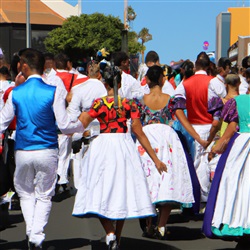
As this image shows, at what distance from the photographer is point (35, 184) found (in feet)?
24.4

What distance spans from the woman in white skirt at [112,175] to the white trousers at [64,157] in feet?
15.6

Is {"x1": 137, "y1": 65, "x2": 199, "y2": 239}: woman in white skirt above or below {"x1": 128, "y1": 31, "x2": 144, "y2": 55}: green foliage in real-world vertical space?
below

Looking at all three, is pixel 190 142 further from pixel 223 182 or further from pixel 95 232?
pixel 223 182

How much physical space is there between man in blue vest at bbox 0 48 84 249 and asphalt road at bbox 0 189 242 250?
66 cm

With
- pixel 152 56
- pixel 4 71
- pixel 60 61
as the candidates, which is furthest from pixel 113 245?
pixel 60 61

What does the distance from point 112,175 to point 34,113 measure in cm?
91

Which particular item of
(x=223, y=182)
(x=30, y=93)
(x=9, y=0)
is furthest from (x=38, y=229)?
(x=9, y=0)

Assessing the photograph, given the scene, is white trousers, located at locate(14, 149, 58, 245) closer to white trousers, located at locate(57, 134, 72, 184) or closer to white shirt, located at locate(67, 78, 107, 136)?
white shirt, located at locate(67, 78, 107, 136)

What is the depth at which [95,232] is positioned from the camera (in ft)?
29.4

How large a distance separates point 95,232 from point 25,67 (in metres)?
2.39

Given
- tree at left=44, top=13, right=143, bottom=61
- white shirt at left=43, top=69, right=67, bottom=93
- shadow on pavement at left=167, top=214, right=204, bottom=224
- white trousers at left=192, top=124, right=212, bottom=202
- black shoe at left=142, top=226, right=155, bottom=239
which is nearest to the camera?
black shoe at left=142, top=226, right=155, bottom=239

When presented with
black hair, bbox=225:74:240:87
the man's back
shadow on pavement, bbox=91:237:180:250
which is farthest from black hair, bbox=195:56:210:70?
shadow on pavement, bbox=91:237:180:250

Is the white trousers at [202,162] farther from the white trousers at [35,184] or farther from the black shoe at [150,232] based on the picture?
the white trousers at [35,184]

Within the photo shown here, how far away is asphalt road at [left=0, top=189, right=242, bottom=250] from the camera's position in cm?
807
